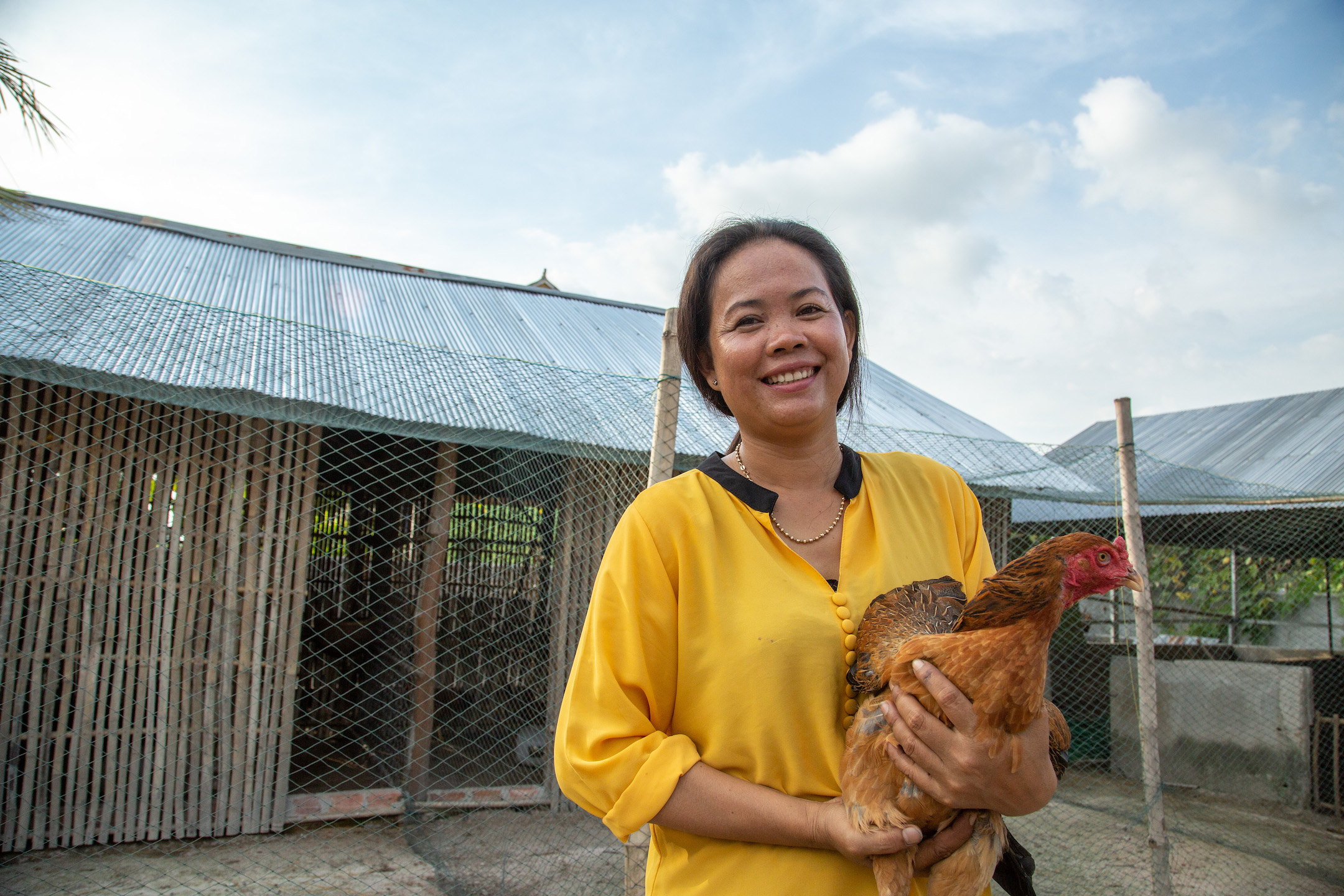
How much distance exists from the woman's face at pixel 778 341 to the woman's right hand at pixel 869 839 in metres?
0.59

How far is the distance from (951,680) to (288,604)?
543cm

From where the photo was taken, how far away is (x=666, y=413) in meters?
2.80

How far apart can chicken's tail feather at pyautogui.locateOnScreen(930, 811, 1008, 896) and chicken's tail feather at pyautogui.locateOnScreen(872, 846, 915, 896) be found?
68mm

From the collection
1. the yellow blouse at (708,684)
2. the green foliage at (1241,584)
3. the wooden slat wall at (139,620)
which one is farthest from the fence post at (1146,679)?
the green foliage at (1241,584)

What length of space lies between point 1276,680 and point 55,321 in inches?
436

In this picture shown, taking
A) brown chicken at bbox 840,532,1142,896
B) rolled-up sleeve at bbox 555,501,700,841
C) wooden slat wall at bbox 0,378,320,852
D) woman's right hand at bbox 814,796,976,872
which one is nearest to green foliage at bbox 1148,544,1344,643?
wooden slat wall at bbox 0,378,320,852

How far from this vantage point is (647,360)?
7500 mm

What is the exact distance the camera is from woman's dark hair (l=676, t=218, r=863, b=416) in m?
1.33

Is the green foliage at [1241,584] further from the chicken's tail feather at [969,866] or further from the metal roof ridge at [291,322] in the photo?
the chicken's tail feather at [969,866]

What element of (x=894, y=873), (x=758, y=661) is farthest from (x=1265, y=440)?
(x=758, y=661)

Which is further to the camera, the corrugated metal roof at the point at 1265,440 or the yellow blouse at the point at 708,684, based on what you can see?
the corrugated metal roof at the point at 1265,440

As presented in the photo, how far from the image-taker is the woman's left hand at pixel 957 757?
1.07 metres

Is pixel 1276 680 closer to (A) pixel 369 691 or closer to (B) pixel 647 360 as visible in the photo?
(B) pixel 647 360

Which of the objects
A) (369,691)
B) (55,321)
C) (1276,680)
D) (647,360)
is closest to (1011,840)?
(55,321)
